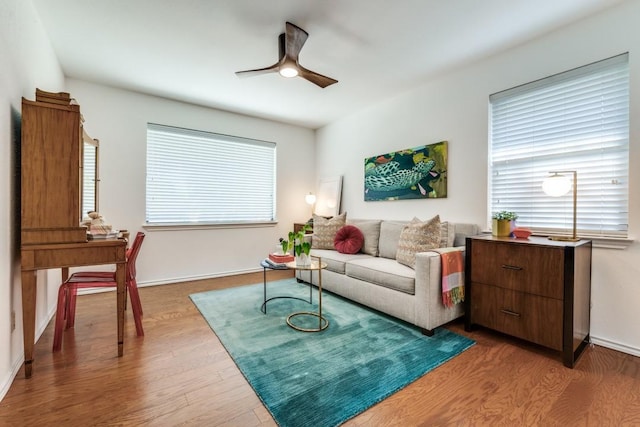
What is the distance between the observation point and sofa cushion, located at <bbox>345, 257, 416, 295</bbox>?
2.51 meters

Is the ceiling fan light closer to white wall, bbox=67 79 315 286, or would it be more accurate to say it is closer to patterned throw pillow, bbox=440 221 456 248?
patterned throw pillow, bbox=440 221 456 248

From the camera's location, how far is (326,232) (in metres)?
3.93

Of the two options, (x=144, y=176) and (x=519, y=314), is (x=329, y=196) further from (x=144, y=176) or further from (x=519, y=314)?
(x=519, y=314)

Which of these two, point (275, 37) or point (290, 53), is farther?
point (275, 37)

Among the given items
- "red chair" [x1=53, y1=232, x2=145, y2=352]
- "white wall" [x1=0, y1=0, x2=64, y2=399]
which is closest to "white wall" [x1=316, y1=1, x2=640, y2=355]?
"red chair" [x1=53, y1=232, x2=145, y2=352]

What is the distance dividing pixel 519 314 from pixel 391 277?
0.99 m

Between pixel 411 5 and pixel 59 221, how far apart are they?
2.89 m

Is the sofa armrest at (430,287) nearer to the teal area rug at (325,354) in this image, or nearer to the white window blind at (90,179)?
the teal area rug at (325,354)

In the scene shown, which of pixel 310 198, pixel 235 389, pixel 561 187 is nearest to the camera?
pixel 235 389

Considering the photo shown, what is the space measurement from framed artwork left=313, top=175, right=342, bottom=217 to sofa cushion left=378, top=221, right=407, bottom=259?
1.34 metres

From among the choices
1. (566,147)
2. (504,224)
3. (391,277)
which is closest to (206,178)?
(391,277)

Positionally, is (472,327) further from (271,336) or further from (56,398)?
(56,398)

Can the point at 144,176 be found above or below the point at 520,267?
above

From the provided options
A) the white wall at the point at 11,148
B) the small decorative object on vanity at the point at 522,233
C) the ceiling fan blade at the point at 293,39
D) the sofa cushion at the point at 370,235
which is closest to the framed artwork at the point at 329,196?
the sofa cushion at the point at 370,235
